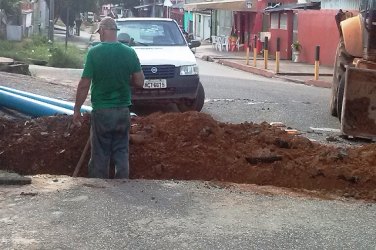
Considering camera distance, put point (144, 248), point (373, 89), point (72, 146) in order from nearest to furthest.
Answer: point (144, 248)
point (72, 146)
point (373, 89)

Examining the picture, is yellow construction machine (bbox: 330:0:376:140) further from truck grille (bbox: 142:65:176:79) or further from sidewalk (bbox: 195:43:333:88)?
sidewalk (bbox: 195:43:333:88)

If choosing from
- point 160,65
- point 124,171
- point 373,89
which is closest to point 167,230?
point 124,171

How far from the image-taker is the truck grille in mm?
12375

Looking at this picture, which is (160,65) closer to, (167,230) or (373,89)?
(373,89)

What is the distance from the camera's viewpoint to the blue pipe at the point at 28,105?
10.3 meters

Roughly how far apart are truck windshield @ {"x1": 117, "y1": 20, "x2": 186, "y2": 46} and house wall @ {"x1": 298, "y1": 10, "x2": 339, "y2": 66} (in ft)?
50.7

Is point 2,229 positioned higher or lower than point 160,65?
lower

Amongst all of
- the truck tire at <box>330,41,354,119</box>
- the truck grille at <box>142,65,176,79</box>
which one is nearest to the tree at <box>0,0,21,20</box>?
the truck grille at <box>142,65,176,79</box>

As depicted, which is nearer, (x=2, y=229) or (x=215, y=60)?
(x=2, y=229)

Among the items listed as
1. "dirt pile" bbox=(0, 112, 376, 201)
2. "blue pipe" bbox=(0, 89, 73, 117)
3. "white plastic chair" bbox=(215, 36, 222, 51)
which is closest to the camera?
"dirt pile" bbox=(0, 112, 376, 201)

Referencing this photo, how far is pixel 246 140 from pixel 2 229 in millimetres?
3823

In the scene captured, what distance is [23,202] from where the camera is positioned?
20.3ft

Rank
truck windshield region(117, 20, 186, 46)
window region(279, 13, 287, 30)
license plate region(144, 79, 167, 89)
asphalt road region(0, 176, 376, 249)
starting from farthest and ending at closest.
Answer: window region(279, 13, 287, 30) < truck windshield region(117, 20, 186, 46) < license plate region(144, 79, 167, 89) < asphalt road region(0, 176, 376, 249)

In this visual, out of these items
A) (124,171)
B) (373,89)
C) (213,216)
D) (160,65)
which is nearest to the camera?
(213,216)
